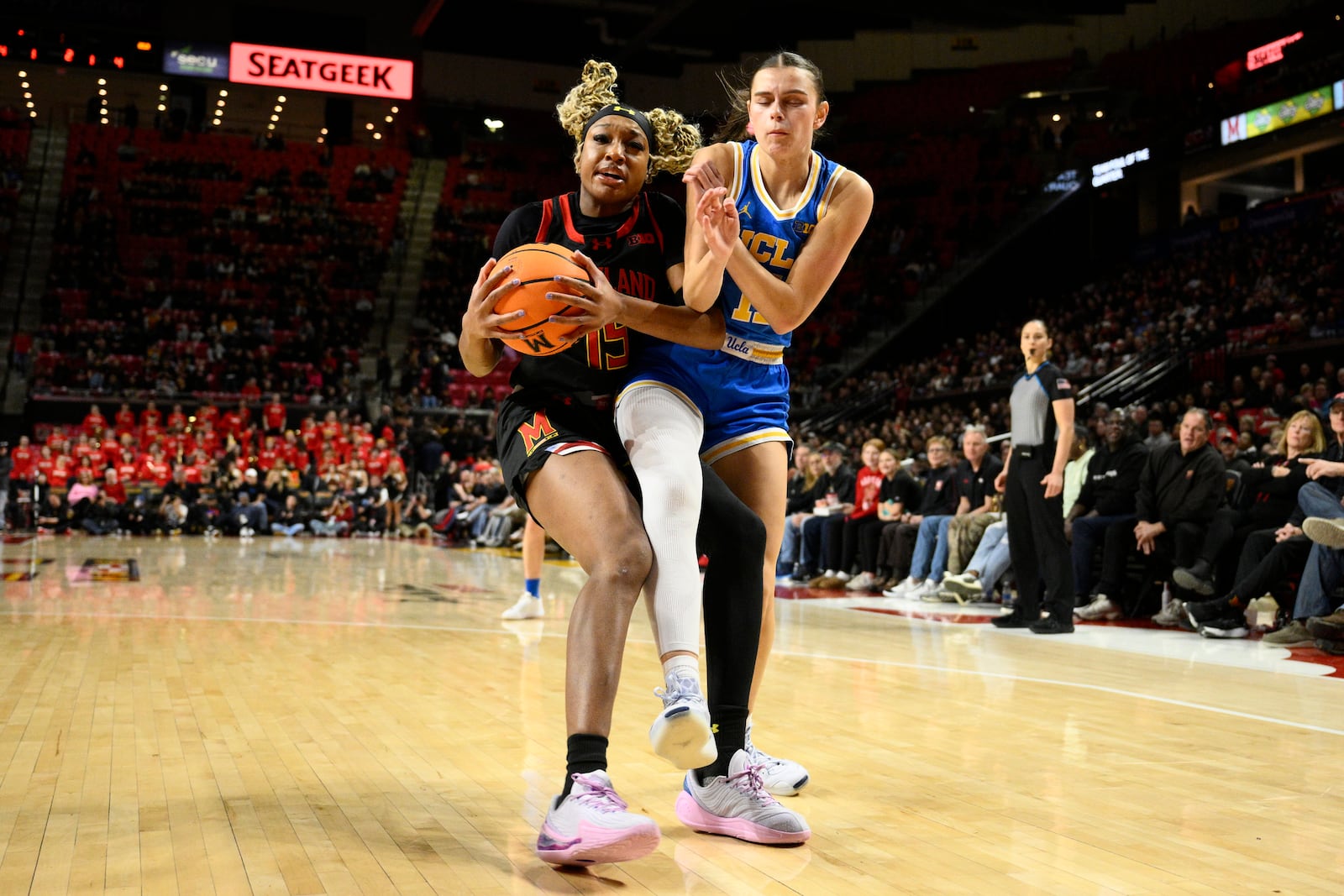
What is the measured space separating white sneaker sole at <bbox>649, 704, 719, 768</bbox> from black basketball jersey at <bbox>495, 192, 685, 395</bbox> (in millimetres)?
833

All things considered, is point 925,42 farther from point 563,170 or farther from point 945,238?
point 563,170

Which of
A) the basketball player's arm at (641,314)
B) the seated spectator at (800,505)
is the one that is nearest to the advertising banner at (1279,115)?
the seated spectator at (800,505)

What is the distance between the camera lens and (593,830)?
2.13 metres

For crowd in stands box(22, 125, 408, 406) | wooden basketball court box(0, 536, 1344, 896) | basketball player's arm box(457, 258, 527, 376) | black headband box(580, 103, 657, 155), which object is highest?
crowd in stands box(22, 125, 408, 406)

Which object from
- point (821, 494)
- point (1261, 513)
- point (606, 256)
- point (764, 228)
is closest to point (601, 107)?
point (606, 256)

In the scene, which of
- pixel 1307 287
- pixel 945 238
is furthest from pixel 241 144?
pixel 1307 287

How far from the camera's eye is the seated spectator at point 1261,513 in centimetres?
630

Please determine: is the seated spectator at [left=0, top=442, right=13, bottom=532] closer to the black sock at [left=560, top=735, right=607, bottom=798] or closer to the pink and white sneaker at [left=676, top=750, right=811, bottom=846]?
the pink and white sneaker at [left=676, top=750, right=811, bottom=846]

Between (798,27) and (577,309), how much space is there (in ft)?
92.4

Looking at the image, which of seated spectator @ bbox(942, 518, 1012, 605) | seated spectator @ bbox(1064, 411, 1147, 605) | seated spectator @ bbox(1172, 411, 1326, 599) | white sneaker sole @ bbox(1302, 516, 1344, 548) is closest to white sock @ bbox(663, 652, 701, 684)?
white sneaker sole @ bbox(1302, 516, 1344, 548)

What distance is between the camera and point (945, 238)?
26.1 m

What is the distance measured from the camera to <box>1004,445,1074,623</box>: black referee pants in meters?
6.40

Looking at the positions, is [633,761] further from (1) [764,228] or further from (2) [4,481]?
(2) [4,481]

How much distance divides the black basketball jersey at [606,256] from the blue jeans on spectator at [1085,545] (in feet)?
17.6
